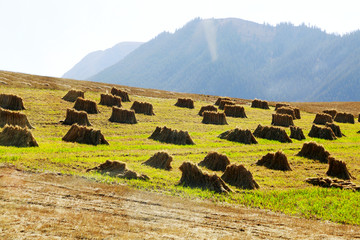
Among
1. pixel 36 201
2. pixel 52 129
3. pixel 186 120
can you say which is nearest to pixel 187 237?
pixel 36 201

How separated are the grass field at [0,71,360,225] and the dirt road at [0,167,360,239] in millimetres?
997

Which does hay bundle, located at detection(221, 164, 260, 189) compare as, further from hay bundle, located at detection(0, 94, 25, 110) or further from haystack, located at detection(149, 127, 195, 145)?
hay bundle, located at detection(0, 94, 25, 110)

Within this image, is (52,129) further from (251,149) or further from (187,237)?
(187,237)

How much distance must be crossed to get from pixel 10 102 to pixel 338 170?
22.4 metres

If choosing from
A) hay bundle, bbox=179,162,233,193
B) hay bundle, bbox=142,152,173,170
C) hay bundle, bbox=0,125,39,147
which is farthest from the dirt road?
hay bundle, bbox=0,125,39,147

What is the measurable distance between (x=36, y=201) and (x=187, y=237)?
14.3ft

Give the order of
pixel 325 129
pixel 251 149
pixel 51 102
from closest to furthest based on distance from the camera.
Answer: pixel 251 149, pixel 325 129, pixel 51 102

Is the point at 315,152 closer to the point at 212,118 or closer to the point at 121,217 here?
the point at 212,118

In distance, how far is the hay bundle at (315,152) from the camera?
2125cm

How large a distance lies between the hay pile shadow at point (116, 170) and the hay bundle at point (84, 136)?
18.5 ft

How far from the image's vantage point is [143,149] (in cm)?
2072

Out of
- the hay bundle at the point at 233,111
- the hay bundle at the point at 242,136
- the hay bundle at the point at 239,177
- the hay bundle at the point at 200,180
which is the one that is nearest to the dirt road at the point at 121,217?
the hay bundle at the point at 200,180

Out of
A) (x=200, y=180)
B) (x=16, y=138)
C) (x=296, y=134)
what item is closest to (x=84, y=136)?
(x=16, y=138)

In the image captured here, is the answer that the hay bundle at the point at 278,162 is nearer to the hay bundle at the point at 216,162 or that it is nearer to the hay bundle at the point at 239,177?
the hay bundle at the point at 216,162
